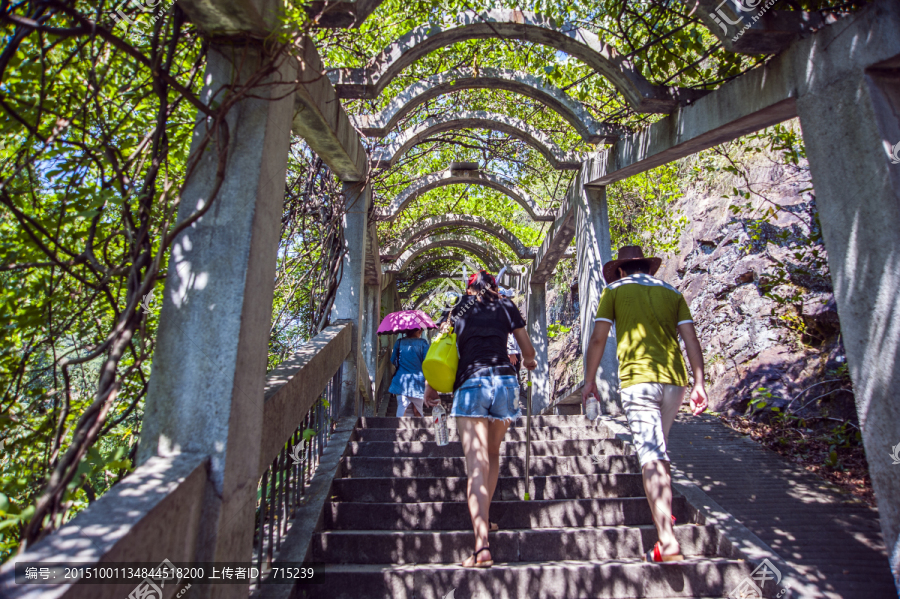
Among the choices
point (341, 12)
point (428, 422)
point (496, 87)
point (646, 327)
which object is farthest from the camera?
point (496, 87)

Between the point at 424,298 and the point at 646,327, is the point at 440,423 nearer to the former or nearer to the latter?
the point at 646,327

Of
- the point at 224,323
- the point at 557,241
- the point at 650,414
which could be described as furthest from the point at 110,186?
the point at 557,241

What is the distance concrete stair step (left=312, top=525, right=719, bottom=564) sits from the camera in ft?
9.78

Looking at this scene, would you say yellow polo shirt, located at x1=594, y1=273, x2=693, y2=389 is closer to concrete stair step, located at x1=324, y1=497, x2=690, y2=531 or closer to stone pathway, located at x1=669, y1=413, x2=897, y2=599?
concrete stair step, located at x1=324, y1=497, x2=690, y2=531

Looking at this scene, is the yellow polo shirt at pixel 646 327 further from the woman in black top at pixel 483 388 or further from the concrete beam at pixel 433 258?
the concrete beam at pixel 433 258

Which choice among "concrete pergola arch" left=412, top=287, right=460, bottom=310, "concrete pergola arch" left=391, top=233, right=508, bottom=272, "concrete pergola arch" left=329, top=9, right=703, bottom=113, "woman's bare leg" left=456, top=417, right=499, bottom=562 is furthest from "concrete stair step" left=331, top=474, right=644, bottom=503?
"concrete pergola arch" left=412, top=287, right=460, bottom=310

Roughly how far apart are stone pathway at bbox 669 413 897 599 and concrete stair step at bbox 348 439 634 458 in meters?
0.72

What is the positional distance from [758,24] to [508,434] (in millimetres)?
3488

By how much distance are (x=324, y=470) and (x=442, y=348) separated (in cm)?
125

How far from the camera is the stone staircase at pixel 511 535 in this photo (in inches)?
107

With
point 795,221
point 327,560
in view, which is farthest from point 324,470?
point 795,221

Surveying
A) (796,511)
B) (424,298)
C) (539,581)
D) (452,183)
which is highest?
(424,298)

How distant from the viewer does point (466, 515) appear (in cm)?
332

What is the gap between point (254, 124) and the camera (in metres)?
2.33
